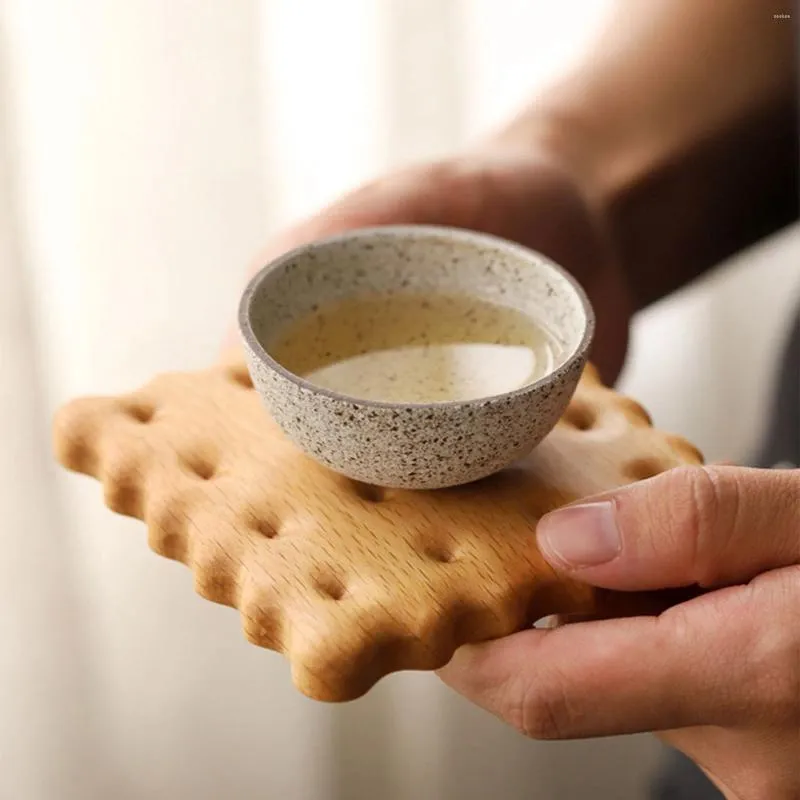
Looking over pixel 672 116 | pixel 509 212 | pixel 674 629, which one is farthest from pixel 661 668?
pixel 672 116

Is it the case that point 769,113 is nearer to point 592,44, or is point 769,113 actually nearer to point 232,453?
point 592,44

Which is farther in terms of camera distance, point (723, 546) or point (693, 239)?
point (693, 239)

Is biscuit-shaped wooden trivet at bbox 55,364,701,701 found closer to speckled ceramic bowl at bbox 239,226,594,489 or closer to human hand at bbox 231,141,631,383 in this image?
speckled ceramic bowl at bbox 239,226,594,489

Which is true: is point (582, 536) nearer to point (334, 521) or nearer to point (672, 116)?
point (334, 521)

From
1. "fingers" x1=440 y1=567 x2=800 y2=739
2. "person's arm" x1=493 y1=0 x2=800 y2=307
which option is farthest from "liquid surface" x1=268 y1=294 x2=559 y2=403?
"person's arm" x1=493 y1=0 x2=800 y2=307

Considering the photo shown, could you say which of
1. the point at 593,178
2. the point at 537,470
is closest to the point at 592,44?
the point at 593,178
